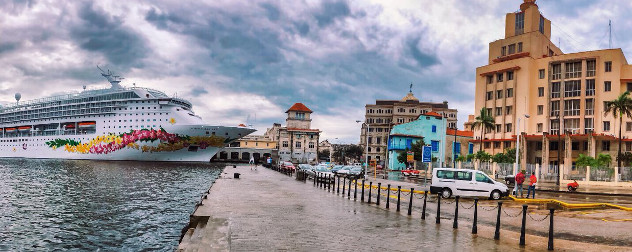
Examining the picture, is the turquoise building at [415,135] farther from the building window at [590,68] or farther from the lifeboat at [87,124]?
the lifeboat at [87,124]

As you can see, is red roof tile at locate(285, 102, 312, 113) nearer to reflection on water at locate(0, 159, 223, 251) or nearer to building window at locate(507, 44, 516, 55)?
building window at locate(507, 44, 516, 55)

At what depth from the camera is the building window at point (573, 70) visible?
56.8 metres

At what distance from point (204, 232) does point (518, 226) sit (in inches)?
358

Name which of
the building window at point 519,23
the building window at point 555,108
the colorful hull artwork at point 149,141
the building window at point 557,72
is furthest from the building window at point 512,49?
the colorful hull artwork at point 149,141

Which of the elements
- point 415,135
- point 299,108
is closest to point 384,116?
point 299,108

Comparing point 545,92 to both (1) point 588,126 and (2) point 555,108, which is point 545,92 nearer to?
(2) point 555,108

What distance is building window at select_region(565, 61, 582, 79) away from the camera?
2235 inches

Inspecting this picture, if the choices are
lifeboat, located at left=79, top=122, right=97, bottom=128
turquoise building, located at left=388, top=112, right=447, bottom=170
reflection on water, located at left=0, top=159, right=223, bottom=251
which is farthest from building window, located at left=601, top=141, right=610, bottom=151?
lifeboat, located at left=79, top=122, right=97, bottom=128

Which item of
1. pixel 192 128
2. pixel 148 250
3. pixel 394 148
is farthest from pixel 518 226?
pixel 192 128

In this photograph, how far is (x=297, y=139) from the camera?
387ft

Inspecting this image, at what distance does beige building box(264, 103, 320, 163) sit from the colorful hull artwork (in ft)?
79.1

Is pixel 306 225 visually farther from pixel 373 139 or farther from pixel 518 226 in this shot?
pixel 373 139

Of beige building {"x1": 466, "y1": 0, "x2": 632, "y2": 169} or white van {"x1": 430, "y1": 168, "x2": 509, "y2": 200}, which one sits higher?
beige building {"x1": 466, "y1": 0, "x2": 632, "y2": 169}

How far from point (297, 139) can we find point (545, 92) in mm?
68693
